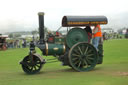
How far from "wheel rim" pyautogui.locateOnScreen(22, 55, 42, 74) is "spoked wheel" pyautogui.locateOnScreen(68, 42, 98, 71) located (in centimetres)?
122

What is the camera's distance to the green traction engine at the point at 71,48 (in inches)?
297

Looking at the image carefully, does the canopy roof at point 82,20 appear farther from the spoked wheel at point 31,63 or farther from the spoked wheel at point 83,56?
the spoked wheel at point 31,63

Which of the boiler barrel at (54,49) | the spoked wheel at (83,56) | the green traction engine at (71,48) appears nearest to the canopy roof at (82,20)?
the green traction engine at (71,48)

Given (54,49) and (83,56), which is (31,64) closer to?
(54,49)

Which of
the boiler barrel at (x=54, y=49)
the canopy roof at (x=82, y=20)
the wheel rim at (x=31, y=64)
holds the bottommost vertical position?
the wheel rim at (x=31, y=64)

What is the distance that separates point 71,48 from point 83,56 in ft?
1.90

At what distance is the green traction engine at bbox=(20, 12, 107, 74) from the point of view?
7.55 meters

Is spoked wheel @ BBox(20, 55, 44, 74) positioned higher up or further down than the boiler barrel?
further down

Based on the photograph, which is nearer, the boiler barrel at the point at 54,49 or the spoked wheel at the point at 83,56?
the spoked wheel at the point at 83,56

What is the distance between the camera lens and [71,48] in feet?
24.5

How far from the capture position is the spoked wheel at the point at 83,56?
7.51 m

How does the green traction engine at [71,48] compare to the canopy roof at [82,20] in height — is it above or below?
below

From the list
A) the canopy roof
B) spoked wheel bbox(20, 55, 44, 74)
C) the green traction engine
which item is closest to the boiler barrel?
the green traction engine

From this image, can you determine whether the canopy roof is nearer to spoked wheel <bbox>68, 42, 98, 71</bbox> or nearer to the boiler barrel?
spoked wheel <bbox>68, 42, 98, 71</bbox>
